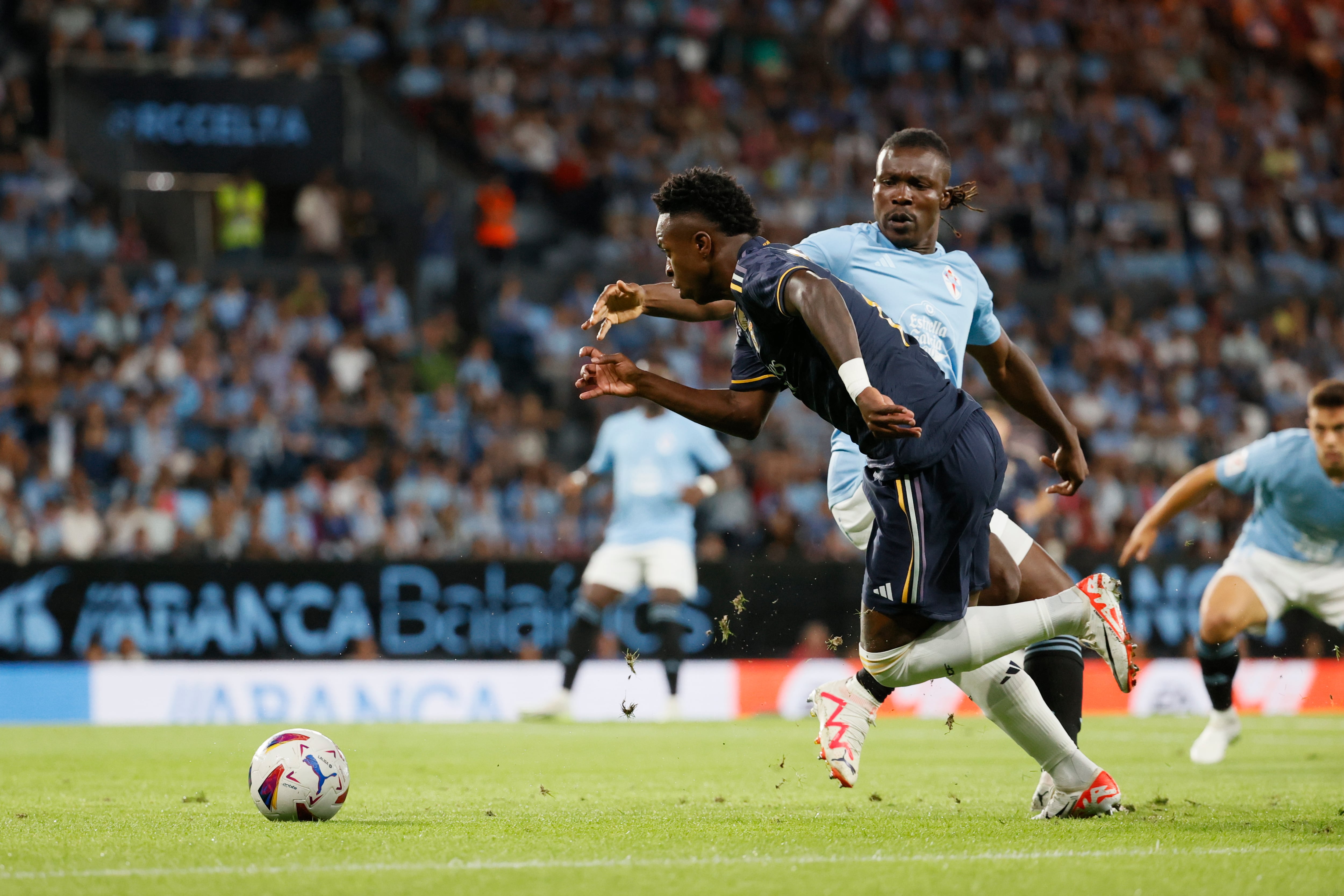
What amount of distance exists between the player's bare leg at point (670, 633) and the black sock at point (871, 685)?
5.93 m

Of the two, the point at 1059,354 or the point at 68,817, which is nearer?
the point at 68,817

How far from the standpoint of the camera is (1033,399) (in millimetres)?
5992

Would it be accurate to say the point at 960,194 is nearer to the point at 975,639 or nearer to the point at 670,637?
the point at 975,639

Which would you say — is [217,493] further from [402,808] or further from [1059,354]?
[1059,354]

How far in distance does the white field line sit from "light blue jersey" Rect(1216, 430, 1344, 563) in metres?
4.07

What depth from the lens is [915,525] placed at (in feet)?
16.2

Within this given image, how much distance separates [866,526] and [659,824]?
140 centimetres

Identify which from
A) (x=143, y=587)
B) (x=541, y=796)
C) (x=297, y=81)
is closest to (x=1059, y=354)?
(x=297, y=81)

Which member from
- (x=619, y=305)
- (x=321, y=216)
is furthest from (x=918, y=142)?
(x=321, y=216)

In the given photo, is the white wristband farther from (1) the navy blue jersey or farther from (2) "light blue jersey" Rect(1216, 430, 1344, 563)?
(2) "light blue jersey" Rect(1216, 430, 1344, 563)

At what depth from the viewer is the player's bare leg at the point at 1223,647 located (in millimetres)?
8469

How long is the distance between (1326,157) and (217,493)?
16.3m

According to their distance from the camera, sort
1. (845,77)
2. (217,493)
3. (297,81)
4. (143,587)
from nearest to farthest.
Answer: (143,587), (217,493), (297,81), (845,77)

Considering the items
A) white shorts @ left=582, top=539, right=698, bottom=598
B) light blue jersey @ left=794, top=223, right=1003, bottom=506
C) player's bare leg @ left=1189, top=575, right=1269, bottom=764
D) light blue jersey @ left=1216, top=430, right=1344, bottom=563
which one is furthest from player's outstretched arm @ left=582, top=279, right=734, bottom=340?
white shorts @ left=582, top=539, right=698, bottom=598
